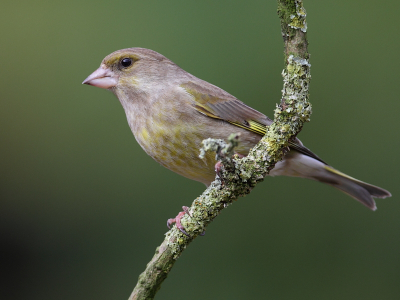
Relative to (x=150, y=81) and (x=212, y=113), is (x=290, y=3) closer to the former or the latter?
(x=212, y=113)

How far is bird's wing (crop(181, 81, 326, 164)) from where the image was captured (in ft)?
9.68

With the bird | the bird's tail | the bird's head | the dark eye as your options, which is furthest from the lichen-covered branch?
the bird's tail

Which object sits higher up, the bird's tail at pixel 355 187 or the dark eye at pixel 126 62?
the dark eye at pixel 126 62

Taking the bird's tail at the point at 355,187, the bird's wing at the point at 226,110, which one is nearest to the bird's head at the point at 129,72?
the bird's wing at the point at 226,110

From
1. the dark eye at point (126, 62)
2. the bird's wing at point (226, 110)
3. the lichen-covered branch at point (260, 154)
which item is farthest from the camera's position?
the dark eye at point (126, 62)

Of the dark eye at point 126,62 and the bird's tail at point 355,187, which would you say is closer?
the dark eye at point 126,62

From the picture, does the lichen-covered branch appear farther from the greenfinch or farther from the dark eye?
the dark eye

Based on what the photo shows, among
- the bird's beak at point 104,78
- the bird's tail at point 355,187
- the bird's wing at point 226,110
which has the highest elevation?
the bird's wing at point 226,110

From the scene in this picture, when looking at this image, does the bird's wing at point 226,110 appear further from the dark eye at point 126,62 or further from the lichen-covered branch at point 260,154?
the lichen-covered branch at point 260,154

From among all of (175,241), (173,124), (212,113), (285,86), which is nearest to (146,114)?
(173,124)

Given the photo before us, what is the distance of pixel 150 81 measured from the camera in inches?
123

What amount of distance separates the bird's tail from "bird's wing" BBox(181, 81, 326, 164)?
443 mm

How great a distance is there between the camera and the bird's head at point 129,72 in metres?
3.10

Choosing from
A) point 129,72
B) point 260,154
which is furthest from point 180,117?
point 260,154
